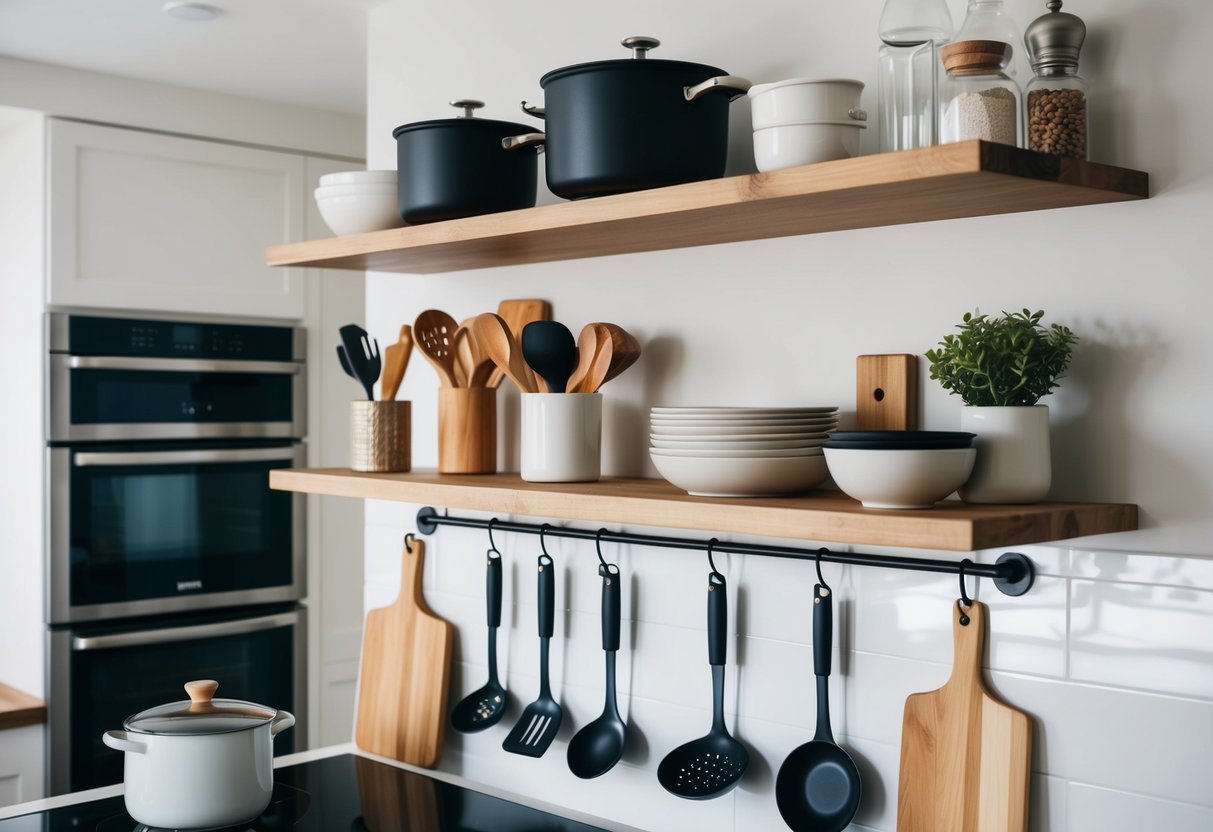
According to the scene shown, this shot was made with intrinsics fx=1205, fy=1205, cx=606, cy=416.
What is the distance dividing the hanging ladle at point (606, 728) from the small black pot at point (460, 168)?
53cm

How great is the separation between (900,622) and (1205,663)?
36 centimetres

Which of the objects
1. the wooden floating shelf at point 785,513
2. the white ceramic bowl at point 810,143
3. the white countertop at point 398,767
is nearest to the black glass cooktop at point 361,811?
the white countertop at point 398,767

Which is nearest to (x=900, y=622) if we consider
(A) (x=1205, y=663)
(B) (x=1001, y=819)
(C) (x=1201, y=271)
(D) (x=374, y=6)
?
(B) (x=1001, y=819)

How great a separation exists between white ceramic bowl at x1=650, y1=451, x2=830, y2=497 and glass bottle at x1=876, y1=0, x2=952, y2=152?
38 cm

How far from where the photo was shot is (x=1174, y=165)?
128cm

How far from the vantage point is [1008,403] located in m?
1.32

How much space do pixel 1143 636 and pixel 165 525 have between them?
2.42 m

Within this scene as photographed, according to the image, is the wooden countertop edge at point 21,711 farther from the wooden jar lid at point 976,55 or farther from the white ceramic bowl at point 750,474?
the wooden jar lid at point 976,55

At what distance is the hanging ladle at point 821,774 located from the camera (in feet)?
5.01

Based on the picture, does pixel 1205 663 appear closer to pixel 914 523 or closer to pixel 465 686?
pixel 914 523

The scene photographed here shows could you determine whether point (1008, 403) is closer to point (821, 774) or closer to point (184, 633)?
point (821, 774)

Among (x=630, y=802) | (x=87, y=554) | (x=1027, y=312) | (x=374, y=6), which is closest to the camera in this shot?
(x=1027, y=312)

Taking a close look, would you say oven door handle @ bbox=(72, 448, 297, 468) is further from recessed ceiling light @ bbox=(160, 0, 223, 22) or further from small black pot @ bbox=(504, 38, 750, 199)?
small black pot @ bbox=(504, 38, 750, 199)

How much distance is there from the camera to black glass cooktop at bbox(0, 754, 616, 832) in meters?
1.79
